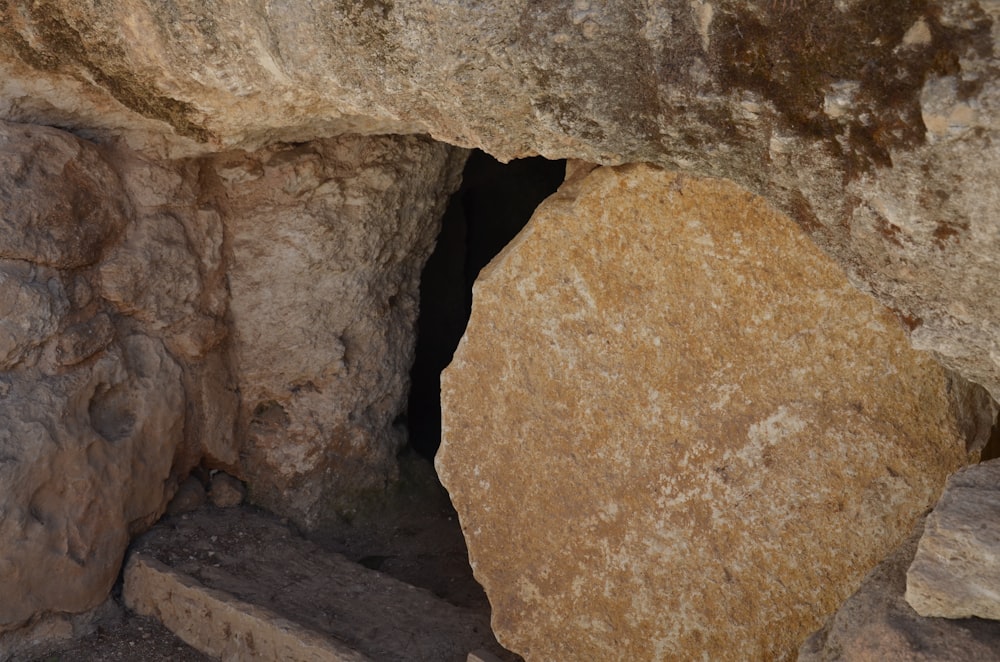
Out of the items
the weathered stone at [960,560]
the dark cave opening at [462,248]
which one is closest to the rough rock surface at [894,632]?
the weathered stone at [960,560]

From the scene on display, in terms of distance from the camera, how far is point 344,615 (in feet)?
9.72

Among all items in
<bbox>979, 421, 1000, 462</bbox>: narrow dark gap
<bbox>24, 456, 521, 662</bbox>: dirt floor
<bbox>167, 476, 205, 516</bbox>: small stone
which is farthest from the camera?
<bbox>167, 476, 205, 516</bbox>: small stone

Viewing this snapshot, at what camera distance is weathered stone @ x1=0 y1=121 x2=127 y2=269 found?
2.79 metres

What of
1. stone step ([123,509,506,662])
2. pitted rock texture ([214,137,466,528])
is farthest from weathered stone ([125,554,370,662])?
pitted rock texture ([214,137,466,528])

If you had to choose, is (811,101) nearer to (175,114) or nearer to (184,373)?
(175,114)

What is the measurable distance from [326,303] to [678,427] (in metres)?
1.47

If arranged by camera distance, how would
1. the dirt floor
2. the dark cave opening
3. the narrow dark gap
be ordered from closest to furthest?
the narrow dark gap < the dirt floor < the dark cave opening

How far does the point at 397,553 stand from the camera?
350 centimetres

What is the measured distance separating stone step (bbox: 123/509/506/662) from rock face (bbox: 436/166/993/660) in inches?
14.7

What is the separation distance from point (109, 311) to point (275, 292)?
517mm

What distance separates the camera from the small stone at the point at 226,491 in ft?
11.5

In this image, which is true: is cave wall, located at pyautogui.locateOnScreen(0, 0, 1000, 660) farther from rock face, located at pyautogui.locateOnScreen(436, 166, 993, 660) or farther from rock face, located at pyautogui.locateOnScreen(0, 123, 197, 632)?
rock face, located at pyautogui.locateOnScreen(436, 166, 993, 660)

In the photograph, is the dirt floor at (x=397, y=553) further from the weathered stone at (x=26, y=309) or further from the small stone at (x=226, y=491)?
the weathered stone at (x=26, y=309)

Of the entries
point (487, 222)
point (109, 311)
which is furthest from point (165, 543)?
point (487, 222)
